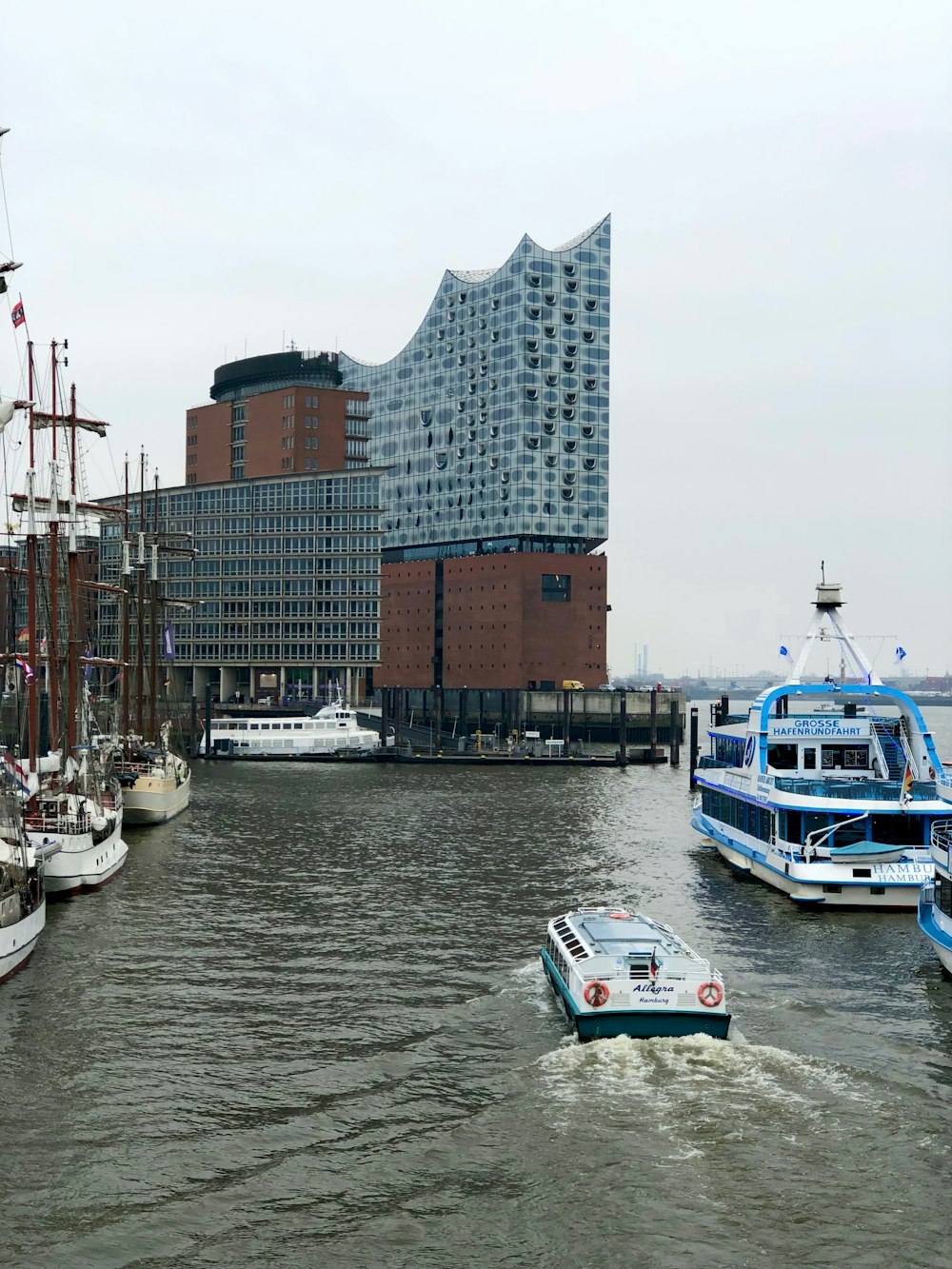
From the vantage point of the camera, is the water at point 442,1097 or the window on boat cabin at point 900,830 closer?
the water at point 442,1097

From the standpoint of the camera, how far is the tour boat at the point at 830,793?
50.8 metres

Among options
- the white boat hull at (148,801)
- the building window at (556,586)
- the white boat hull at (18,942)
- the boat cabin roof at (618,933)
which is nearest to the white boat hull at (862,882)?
the boat cabin roof at (618,933)

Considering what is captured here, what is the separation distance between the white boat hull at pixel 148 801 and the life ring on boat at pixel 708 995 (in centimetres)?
5322

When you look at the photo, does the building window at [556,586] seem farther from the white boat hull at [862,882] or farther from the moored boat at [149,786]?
the white boat hull at [862,882]

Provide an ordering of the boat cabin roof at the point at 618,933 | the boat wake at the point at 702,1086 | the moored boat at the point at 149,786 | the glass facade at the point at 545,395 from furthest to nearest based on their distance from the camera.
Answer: the glass facade at the point at 545,395 < the moored boat at the point at 149,786 < the boat cabin roof at the point at 618,933 < the boat wake at the point at 702,1086

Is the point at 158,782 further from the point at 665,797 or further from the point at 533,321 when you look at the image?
the point at 533,321

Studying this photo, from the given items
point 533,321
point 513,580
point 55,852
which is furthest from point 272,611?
point 55,852

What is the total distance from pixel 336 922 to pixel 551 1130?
23.0 m

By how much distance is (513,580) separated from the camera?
18325cm

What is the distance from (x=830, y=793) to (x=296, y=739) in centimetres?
9642

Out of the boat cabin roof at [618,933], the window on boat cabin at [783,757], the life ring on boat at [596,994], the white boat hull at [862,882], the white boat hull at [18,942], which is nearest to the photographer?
the life ring on boat at [596,994]

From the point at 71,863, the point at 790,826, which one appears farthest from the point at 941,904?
the point at 71,863

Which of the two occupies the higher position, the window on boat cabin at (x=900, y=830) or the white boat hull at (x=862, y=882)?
the window on boat cabin at (x=900, y=830)

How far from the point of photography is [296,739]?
14300cm
